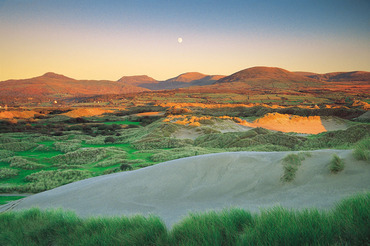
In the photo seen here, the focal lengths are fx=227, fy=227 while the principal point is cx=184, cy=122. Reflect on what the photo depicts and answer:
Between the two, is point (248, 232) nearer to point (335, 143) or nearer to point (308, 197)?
point (308, 197)

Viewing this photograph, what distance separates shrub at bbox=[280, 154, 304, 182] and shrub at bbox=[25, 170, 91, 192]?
9.21 meters

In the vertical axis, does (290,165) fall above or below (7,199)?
above

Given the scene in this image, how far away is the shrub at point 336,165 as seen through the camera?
4655 millimetres

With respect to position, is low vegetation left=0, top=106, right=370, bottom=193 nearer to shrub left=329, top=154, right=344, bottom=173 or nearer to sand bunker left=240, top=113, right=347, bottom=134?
shrub left=329, top=154, right=344, bottom=173

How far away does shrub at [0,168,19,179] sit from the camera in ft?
36.9

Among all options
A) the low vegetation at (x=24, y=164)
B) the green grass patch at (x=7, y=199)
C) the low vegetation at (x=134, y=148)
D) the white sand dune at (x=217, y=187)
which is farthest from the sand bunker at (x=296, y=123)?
the green grass patch at (x=7, y=199)

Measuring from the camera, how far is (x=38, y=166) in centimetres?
1312

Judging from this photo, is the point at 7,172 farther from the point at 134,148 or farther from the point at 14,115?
the point at 14,115


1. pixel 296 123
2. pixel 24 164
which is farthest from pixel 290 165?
pixel 296 123

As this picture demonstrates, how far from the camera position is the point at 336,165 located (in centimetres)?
470

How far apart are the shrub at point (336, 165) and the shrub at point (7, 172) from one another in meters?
13.7

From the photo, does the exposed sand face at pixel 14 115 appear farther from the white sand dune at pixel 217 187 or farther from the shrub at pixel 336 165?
the shrub at pixel 336 165

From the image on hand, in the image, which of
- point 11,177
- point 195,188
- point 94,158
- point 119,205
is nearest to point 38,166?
point 11,177

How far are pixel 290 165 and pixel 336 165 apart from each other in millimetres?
898
